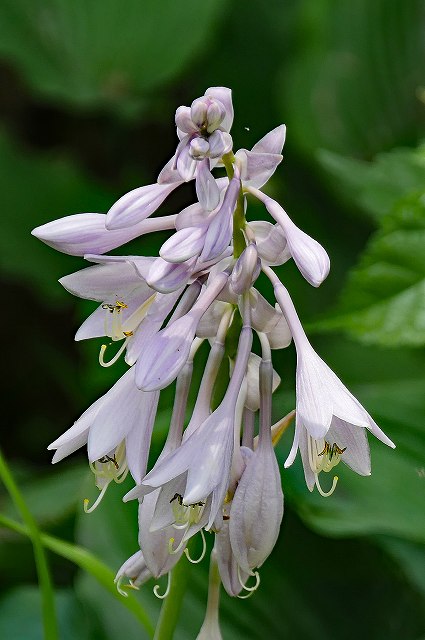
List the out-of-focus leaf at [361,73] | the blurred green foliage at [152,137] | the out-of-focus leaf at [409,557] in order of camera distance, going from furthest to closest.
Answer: the out-of-focus leaf at [361,73] < the blurred green foliage at [152,137] < the out-of-focus leaf at [409,557]

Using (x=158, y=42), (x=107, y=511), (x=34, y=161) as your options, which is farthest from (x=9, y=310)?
(x=107, y=511)

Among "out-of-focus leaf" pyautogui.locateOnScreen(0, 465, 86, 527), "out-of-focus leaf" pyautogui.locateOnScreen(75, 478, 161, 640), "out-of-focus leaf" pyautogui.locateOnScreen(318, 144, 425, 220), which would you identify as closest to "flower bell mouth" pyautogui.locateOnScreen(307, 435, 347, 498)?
"out-of-focus leaf" pyautogui.locateOnScreen(75, 478, 161, 640)

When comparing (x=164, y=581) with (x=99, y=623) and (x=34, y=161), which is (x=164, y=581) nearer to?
(x=99, y=623)

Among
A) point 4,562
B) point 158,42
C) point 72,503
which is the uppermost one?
point 158,42

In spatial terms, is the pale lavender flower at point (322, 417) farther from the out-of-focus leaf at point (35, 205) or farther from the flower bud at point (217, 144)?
the out-of-focus leaf at point (35, 205)

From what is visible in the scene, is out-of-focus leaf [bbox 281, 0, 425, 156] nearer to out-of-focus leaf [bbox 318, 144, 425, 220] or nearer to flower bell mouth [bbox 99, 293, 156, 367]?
out-of-focus leaf [bbox 318, 144, 425, 220]

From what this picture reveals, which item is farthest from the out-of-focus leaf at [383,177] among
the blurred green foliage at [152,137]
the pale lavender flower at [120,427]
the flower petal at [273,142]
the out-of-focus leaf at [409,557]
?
the pale lavender flower at [120,427]
